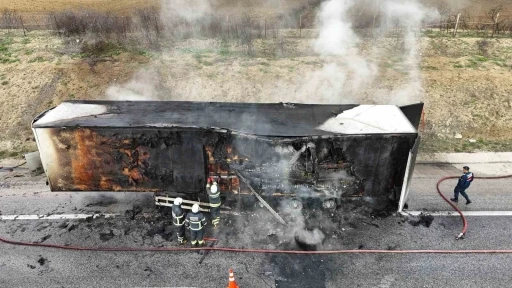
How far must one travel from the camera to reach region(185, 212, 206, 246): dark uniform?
717 cm

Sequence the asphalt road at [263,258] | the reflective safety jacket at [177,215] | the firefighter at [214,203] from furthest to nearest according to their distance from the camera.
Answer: the firefighter at [214,203] < the reflective safety jacket at [177,215] < the asphalt road at [263,258]

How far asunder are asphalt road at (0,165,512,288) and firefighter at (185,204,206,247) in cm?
28

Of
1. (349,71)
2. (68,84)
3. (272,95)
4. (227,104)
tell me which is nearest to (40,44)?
(68,84)

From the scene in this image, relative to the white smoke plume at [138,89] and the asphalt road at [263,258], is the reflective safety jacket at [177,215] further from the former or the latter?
the white smoke plume at [138,89]

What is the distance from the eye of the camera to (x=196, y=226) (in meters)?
7.20

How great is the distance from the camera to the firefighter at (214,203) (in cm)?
753

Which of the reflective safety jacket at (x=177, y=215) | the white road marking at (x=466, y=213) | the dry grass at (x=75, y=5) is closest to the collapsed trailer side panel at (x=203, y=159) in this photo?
the reflective safety jacket at (x=177, y=215)

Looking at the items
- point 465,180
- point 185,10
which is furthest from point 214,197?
point 185,10

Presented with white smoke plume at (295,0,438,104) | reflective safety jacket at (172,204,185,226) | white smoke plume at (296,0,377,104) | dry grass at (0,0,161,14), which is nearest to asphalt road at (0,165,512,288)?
reflective safety jacket at (172,204,185,226)

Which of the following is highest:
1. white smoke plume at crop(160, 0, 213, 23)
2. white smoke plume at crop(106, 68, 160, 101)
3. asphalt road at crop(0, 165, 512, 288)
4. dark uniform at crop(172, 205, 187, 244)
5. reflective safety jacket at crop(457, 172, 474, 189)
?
white smoke plume at crop(160, 0, 213, 23)

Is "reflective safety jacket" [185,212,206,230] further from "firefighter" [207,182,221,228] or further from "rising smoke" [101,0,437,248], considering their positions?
"rising smoke" [101,0,437,248]

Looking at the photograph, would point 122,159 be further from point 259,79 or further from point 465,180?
point 465,180

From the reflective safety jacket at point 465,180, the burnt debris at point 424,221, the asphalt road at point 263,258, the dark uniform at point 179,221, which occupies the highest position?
the reflective safety jacket at point 465,180

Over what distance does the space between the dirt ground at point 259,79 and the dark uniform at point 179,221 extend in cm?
657
